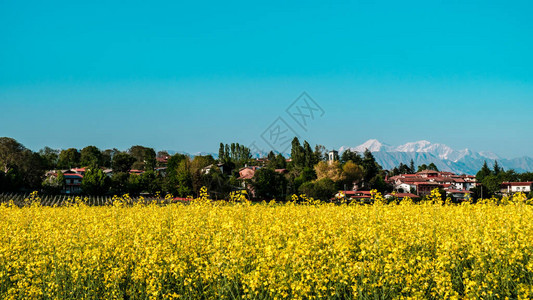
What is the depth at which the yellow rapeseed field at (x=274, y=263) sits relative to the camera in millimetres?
6766

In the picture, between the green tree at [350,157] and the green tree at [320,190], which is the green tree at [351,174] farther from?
the green tree at [320,190]

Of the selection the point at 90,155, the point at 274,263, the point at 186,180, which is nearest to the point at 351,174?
the point at 186,180

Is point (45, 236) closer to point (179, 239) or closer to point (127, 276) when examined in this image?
point (127, 276)

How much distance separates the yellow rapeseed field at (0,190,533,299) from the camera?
677 centimetres

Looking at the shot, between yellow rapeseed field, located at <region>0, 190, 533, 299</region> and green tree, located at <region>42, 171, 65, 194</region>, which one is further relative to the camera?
green tree, located at <region>42, 171, 65, 194</region>

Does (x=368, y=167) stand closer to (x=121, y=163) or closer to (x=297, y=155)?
(x=297, y=155)

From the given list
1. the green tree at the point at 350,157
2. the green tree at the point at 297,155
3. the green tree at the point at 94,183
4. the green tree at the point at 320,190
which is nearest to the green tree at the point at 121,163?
the green tree at the point at 94,183

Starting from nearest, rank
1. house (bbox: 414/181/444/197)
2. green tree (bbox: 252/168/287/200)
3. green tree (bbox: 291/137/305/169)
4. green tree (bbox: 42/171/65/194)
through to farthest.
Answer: green tree (bbox: 42/171/65/194) < green tree (bbox: 252/168/287/200) < house (bbox: 414/181/444/197) < green tree (bbox: 291/137/305/169)

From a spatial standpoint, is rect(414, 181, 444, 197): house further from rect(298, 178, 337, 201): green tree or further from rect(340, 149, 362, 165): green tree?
rect(298, 178, 337, 201): green tree

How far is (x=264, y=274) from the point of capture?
675cm

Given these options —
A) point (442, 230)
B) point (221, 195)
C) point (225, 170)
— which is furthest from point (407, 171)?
point (442, 230)

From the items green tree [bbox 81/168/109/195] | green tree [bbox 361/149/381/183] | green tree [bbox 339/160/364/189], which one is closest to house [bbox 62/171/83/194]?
green tree [bbox 81/168/109/195]

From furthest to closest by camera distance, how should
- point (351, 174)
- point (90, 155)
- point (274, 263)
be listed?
point (90, 155), point (351, 174), point (274, 263)

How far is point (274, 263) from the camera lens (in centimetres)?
672
